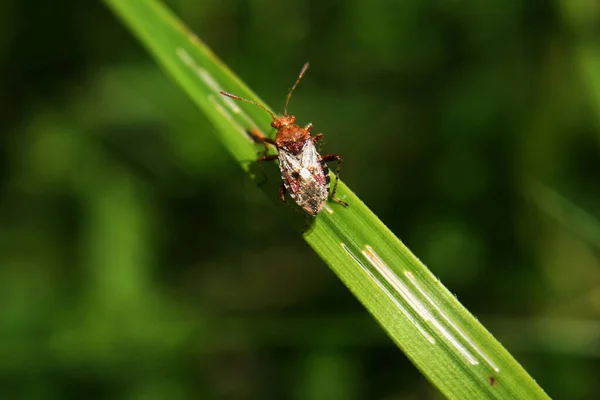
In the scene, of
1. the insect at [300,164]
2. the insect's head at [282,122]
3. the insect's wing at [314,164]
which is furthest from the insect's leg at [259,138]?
the insect's wing at [314,164]

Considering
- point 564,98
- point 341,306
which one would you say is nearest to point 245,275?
point 341,306

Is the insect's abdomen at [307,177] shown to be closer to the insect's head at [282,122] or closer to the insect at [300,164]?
the insect at [300,164]

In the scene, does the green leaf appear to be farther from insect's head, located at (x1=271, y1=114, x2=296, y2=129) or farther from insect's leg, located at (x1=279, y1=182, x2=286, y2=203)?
insect's head, located at (x1=271, y1=114, x2=296, y2=129)

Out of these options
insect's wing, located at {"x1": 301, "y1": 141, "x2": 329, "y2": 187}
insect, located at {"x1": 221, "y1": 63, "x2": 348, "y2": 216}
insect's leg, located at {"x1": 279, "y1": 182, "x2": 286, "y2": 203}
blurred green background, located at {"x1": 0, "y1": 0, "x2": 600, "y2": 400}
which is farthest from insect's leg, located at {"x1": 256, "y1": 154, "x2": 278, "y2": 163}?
blurred green background, located at {"x1": 0, "y1": 0, "x2": 600, "y2": 400}

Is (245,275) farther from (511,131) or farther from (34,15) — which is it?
(34,15)

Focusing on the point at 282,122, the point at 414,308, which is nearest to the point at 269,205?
the point at 282,122

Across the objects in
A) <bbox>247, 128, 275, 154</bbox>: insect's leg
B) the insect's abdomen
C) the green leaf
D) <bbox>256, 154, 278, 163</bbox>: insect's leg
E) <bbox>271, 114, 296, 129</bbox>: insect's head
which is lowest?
the green leaf

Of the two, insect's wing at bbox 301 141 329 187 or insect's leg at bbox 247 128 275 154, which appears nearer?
insect's wing at bbox 301 141 329 187

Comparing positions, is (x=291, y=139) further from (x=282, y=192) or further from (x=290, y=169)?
(x=282, y=192)
